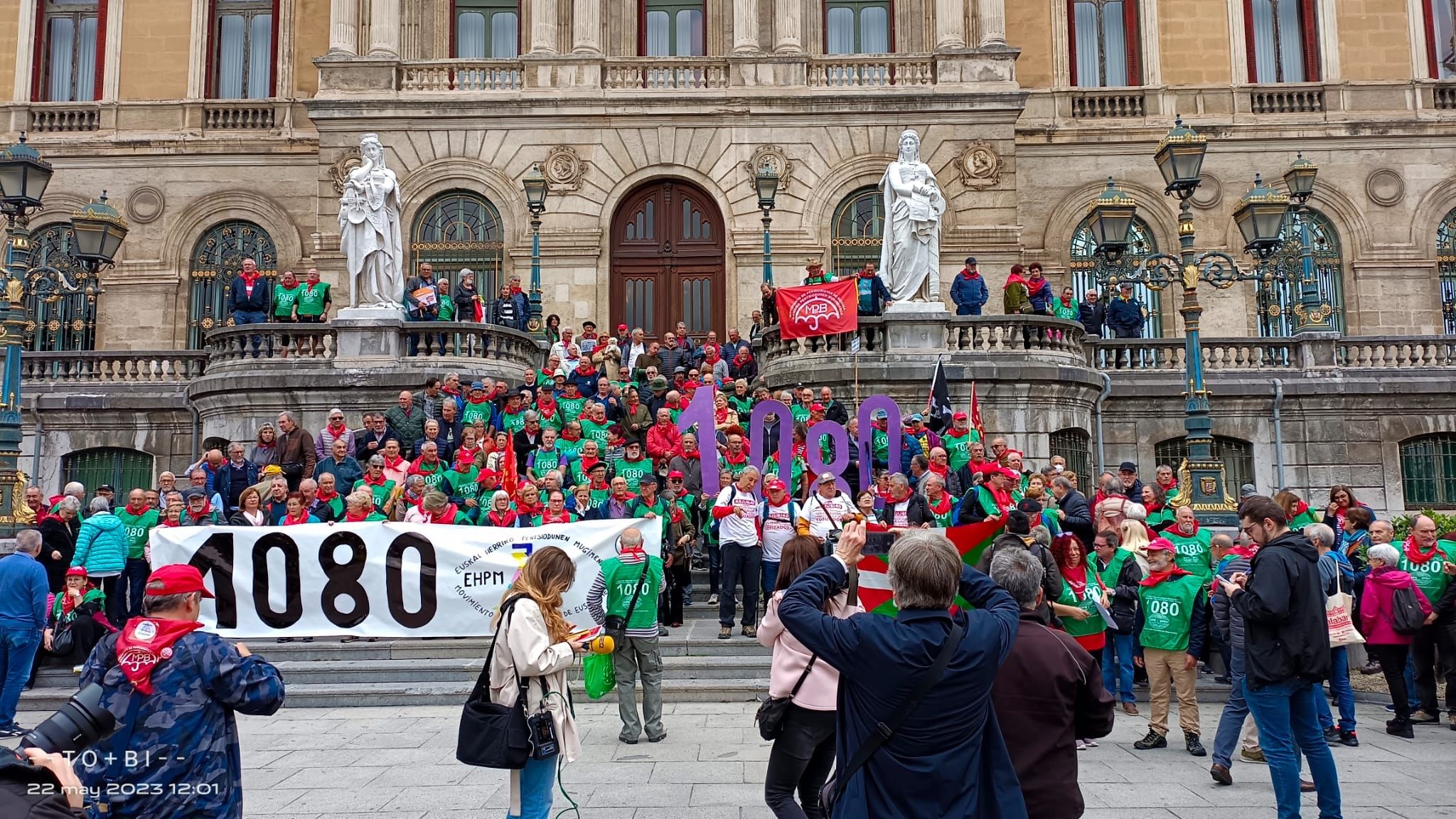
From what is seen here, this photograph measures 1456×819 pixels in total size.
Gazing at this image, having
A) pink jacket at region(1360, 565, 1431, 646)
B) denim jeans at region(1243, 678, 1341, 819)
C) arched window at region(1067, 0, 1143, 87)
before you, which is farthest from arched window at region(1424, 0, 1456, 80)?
denim jeans at region(1243, 678, 1341, 819)

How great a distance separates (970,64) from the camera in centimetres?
2511

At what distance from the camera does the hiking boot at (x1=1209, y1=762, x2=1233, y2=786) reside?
298 inches

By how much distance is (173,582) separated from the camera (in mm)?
4441

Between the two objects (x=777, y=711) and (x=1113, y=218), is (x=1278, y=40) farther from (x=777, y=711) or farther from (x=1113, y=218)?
(x=777, y=711)

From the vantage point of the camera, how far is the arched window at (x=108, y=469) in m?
22.0

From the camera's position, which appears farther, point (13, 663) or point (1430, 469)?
point (1430, 469)

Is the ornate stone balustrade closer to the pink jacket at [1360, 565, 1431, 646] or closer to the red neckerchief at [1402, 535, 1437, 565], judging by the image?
the pink jacket at [1360, 565, 1431, 646]

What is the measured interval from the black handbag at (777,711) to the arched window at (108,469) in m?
20.1

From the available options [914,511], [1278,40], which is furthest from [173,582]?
[1278,40]

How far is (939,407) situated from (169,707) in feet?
42.1

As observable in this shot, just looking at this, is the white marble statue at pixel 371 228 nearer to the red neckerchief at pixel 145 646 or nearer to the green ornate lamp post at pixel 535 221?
the green ornate lamp post at pixel 535 221

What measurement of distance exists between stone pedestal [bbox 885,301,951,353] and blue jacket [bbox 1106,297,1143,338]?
5371mm

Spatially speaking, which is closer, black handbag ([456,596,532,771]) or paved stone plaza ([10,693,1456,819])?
black handbag ([456,596,532,771])

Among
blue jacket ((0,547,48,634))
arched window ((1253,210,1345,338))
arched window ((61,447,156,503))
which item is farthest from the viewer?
arched window ((1253,210,1345,338))
